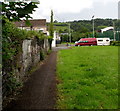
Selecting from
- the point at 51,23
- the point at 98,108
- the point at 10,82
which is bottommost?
the point at 98,108

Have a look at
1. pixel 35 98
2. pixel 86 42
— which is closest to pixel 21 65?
pixel 35 98

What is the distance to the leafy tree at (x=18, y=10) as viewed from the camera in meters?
2.16

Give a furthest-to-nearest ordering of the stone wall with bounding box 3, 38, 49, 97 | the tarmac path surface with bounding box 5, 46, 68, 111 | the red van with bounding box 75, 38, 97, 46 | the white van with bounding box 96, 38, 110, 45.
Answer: the white van with bounding box 96, 38, 110, 45
the red van with bounding box 75, 38, 97, 46
the stone wall with bounding box 3, 38, 49, 97
the tarmac path surface with bounding box 5, 46, 68, 111

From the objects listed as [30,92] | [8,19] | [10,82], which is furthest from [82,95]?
[8,19]

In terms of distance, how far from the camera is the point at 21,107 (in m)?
4.00

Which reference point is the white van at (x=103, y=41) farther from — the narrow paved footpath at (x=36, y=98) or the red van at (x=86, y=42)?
the narrow paved footpath at (x=36, y=98)

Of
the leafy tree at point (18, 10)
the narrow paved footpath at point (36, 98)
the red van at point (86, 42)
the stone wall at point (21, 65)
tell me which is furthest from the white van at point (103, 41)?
the leafy tree at point (18, 10)

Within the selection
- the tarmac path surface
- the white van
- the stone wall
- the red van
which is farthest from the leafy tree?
the white van

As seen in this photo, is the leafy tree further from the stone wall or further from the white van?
the white van

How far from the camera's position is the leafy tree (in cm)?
216

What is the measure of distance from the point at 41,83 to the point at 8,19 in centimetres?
386

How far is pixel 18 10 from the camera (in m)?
2.24

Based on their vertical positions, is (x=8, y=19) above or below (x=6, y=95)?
above

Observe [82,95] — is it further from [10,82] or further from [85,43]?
[85,43]
